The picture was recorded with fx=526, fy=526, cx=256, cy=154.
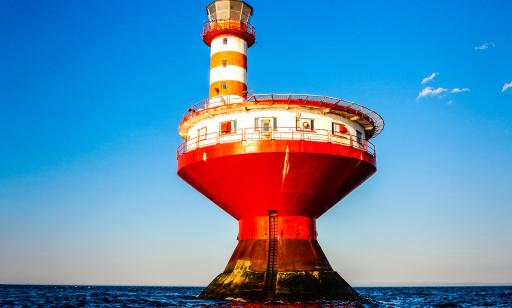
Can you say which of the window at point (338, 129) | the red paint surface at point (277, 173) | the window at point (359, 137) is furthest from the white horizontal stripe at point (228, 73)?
the window at point (359, 137)

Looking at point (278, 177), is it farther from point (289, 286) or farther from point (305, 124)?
point (289, 286)

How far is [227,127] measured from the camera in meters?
24.8

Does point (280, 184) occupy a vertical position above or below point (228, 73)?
below

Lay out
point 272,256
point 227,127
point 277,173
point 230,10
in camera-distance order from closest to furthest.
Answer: point 277,173, point 272,256, point 227,127, point 230,10

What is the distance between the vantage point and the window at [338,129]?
81.3 ft

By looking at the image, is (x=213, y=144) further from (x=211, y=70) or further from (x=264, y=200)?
(x=211, y=70)

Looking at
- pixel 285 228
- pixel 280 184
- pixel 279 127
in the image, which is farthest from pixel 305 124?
pixel 285 228

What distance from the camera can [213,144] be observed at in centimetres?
2447

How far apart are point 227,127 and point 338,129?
17.3 feet

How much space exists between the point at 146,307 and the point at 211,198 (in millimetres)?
6111

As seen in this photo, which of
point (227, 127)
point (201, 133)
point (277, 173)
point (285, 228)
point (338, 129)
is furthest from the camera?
point (201, 133)

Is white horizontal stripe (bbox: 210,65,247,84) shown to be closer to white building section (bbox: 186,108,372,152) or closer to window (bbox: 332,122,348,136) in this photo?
white building section (bbox: 186,108,372,152)

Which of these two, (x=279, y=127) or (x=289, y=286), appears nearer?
(x=289, y=286)

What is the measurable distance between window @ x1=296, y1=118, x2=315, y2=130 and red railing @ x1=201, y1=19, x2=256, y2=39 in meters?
7.79
